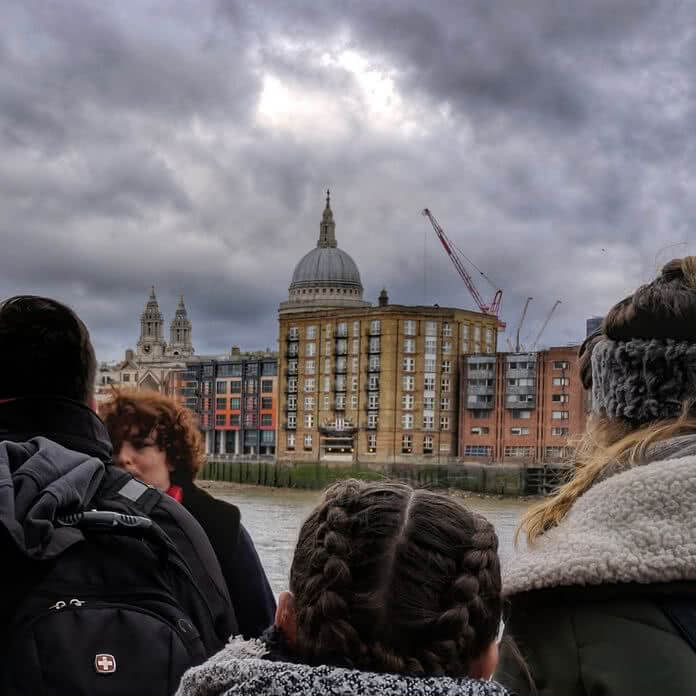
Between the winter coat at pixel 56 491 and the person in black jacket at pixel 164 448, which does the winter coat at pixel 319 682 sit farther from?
the person in black jacket at pixel 164 448

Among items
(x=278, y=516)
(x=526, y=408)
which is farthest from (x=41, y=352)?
(x=526, y=408)

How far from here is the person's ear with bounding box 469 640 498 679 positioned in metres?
1.47

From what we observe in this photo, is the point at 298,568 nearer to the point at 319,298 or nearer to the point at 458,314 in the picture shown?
the point at 458,314

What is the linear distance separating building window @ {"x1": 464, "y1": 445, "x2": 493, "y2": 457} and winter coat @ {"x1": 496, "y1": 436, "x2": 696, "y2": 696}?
6185 centimetres

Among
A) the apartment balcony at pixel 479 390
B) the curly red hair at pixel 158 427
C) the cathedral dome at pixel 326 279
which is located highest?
the cathedral dome at pixel 326 279

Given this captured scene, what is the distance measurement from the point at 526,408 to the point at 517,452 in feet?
9.30

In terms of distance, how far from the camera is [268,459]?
70438 mm

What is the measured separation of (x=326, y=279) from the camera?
102 metres

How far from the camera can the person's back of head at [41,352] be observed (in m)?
2.19

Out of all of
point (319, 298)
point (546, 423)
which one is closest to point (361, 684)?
point (546, 423)

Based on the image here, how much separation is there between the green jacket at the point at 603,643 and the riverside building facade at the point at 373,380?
62.9 m

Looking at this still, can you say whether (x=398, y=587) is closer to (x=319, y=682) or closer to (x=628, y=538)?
(x=319, y=682)

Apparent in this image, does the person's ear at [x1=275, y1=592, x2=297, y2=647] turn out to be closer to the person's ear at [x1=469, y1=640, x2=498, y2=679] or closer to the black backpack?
the person's ear at [x1=469, y1=640, x2=498, y2=679]

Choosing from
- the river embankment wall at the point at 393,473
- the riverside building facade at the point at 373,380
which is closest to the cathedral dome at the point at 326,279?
the riverside building facade at the point at 373,380
